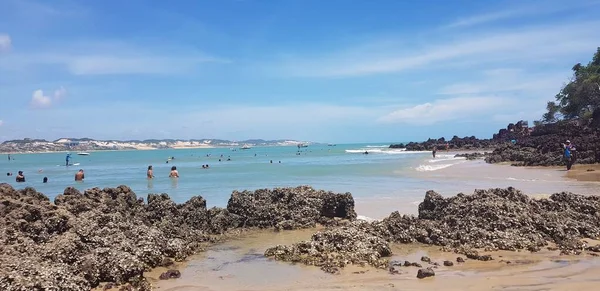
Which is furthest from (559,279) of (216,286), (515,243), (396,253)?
(216,286)

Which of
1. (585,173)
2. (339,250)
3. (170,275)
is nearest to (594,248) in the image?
(339,250)

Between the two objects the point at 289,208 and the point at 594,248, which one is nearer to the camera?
the point at 594,248

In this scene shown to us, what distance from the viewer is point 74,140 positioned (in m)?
198

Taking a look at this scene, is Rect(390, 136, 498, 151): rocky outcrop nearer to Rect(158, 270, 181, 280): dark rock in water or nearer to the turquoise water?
the turquoise water

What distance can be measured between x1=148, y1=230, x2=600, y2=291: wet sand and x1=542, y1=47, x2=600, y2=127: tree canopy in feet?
126

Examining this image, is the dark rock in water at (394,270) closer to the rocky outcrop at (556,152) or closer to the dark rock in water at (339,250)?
the dark rock in water at (339,250)

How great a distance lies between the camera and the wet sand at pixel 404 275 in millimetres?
6680

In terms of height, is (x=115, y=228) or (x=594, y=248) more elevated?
(x=115, y=228)

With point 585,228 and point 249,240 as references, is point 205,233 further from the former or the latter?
point 585,228

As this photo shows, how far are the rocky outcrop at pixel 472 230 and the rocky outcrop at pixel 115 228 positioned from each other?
2047 millimetres

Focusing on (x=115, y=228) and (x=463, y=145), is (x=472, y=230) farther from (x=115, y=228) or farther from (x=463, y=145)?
(x=463, y=145)

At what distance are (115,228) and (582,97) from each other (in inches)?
2032

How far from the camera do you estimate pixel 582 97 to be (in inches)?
1912

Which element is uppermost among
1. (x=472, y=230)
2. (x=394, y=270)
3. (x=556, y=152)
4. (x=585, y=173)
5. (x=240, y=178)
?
(x=556, y=152)
